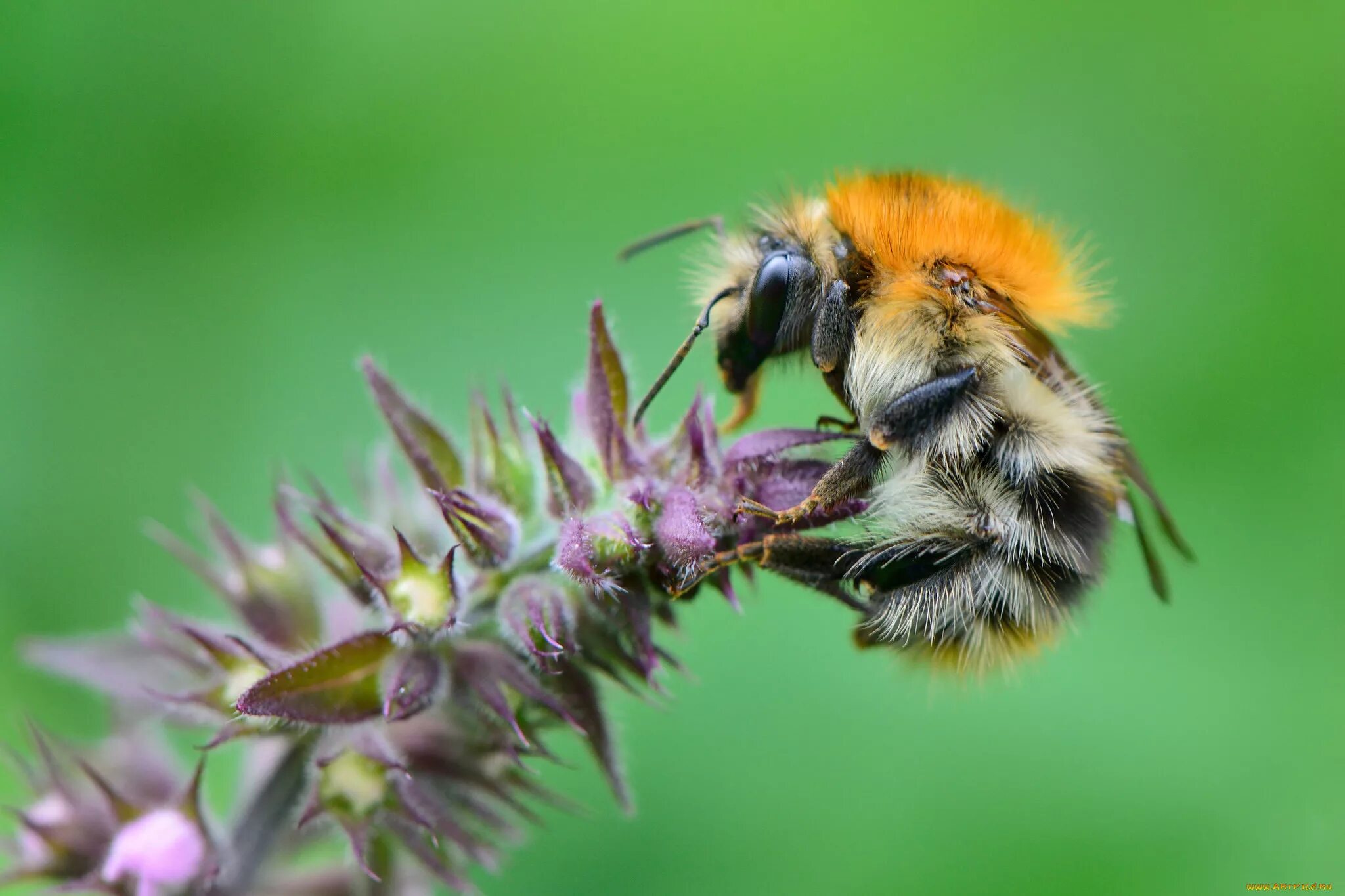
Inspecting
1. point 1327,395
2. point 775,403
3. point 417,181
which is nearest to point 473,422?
point 775,403

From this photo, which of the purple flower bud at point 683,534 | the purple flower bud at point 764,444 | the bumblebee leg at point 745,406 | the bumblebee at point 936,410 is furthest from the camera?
the bumblebee leg at point 745,406

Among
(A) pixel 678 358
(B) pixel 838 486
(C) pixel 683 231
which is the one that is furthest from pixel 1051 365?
(C) pixel 683 231

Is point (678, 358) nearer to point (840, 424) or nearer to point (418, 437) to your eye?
point (840, 424)

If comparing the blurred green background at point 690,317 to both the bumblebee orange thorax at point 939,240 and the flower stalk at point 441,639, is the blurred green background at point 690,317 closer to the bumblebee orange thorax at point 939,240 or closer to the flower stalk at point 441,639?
the flower stalk at point 441,639

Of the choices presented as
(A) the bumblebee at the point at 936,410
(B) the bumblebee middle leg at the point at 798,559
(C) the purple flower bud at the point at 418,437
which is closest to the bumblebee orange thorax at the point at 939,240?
(A) the bumblebee at the point at 936,410

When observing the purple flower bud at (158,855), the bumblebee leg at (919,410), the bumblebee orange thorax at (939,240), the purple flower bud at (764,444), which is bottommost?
the purple flower bud at (158,855)

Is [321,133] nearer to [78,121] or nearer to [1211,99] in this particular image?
[78,121]

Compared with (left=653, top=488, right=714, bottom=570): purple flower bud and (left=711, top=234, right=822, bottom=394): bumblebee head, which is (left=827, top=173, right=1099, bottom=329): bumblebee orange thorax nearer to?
(left=711, top=234, right=822, bottom=394): bumblebee head
